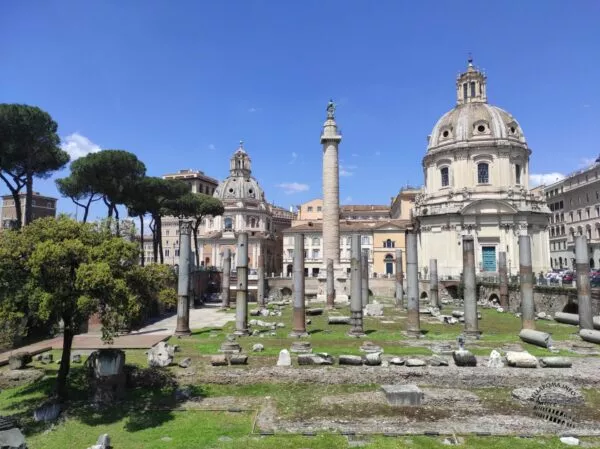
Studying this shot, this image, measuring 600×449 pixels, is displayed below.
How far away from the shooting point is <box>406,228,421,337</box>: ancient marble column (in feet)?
67.8

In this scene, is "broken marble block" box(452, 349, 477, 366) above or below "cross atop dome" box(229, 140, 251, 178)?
below

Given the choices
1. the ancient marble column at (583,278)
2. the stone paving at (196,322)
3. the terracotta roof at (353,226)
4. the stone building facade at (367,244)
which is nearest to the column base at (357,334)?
the stone paving at (196,322)

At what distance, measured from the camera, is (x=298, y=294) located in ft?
68.6

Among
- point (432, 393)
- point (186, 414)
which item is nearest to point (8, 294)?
point (186, 414)

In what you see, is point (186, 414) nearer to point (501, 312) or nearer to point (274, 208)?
point (501, 312)

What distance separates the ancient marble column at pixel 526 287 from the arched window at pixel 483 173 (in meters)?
29.9

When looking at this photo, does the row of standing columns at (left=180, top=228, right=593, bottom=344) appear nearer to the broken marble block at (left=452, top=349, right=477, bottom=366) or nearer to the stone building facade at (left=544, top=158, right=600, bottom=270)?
the broken marble block at (left=452, top=349, right=477, bottom=366)

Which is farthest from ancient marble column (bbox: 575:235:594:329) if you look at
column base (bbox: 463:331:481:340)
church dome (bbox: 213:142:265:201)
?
church dome (bbox: 213:142:265:201)

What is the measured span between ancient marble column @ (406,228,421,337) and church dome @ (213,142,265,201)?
6618 cm

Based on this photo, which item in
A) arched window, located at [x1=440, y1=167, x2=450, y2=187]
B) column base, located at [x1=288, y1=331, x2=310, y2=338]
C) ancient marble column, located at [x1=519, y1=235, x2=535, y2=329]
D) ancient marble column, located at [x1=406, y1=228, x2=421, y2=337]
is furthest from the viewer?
arched window, located at [x1=440, y1=167, x2=450, y2=187]

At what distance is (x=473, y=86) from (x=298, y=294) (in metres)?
44.8

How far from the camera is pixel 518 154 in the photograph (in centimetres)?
4997

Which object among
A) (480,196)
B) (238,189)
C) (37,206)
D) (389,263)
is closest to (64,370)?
(480,196)

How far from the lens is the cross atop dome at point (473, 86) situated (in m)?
54.2
